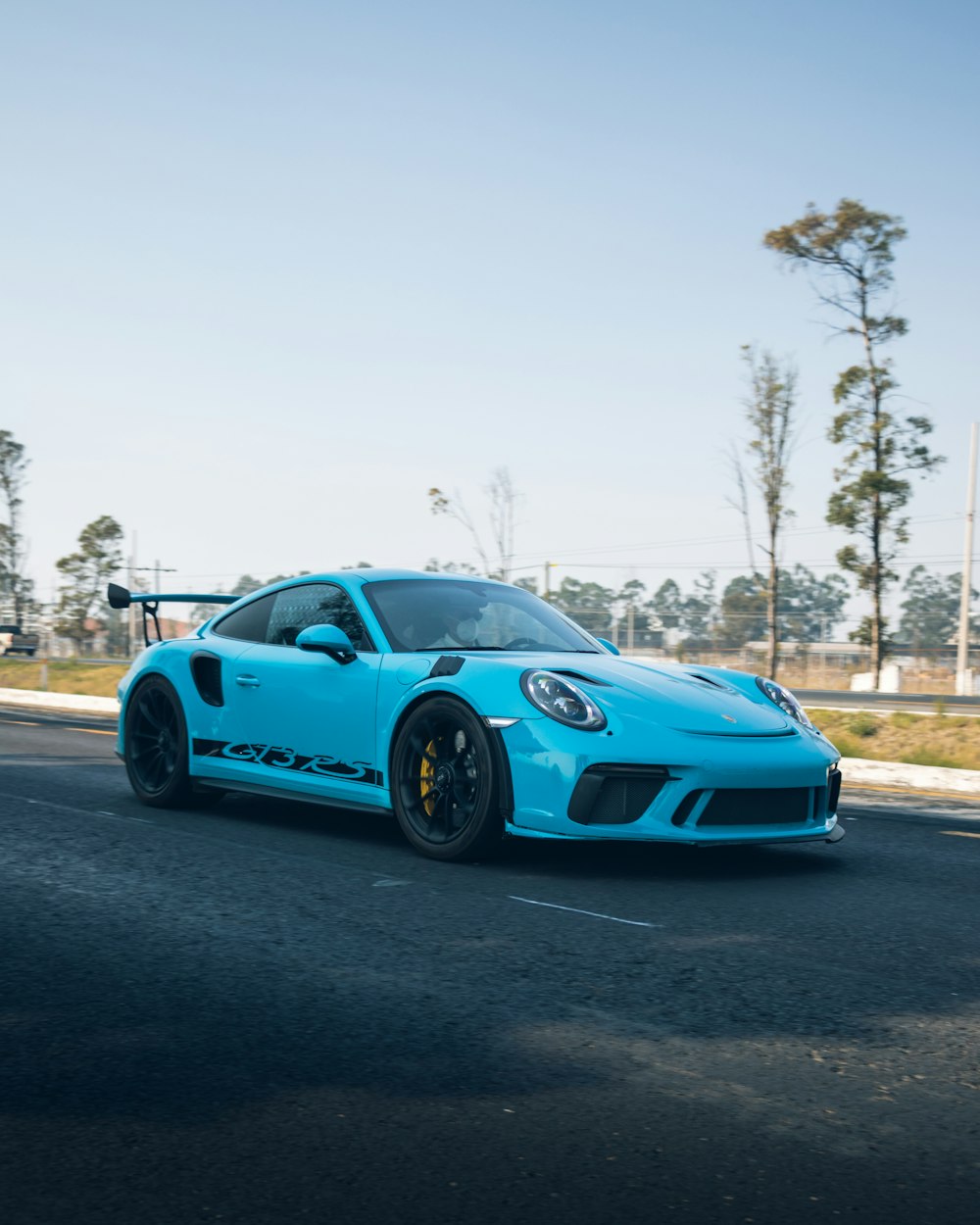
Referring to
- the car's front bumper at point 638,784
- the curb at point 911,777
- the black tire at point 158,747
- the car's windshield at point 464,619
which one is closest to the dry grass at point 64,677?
the curb at point 911,777

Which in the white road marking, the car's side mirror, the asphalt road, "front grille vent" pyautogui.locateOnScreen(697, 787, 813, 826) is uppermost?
the car's side mirror

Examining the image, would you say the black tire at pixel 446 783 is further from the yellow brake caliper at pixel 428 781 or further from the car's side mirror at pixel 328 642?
the car's side mirror at pixel 328 642

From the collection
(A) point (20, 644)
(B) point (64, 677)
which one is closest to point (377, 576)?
(B) point (64, 677)

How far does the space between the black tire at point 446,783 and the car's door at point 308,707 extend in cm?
21

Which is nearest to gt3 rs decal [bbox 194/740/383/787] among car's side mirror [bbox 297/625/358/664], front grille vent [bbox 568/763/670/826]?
car's side mirror [bbox 297/625/358/664]

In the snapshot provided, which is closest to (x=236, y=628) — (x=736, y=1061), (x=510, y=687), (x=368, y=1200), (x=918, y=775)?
(x=510, y=687)

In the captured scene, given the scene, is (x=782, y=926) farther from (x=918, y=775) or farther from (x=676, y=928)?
(x=918, y=775)

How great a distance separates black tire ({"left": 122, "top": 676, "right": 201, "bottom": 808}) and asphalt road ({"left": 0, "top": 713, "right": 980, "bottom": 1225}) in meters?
1.45

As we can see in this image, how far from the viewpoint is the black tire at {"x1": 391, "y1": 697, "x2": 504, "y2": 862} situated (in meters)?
6.05

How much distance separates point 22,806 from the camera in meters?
8.31

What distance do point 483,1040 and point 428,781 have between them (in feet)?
9.31

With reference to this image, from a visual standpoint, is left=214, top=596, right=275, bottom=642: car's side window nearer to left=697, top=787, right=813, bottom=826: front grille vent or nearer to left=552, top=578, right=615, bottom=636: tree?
left=697, top=787, right=813, bottom=826: front grille vent

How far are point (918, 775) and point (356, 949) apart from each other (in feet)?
26.9

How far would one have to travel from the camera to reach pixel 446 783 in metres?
6.29
